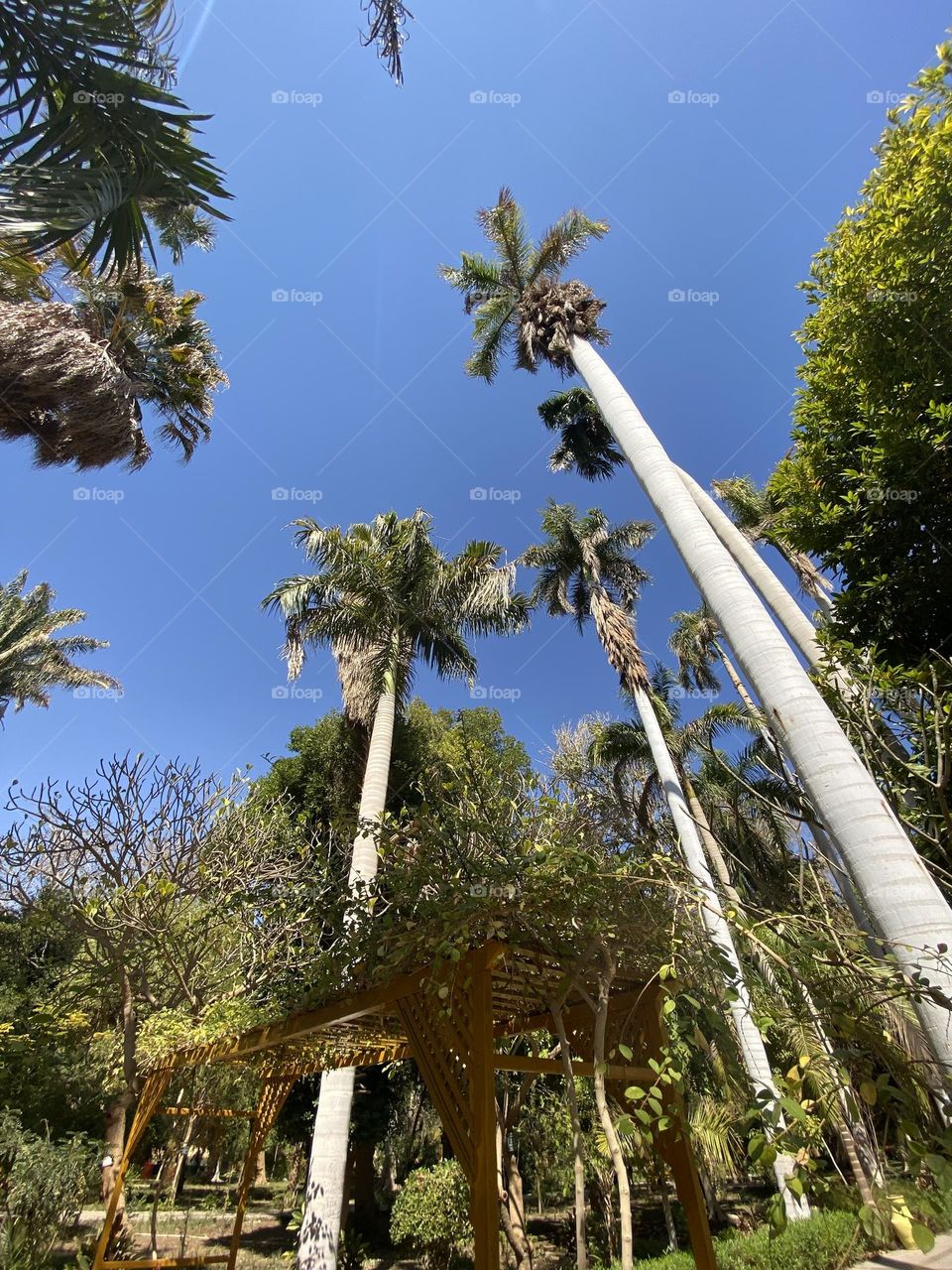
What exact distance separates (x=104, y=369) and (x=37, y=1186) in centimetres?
1230

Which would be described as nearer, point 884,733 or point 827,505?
point 884,733

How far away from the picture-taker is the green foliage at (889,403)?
5.93 metres

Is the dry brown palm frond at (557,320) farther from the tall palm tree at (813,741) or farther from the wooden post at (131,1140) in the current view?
the wooden post at (131,1140)

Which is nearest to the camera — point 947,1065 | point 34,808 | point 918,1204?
point 918,1204

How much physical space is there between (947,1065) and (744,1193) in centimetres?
2469

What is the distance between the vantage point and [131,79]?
562 centimetres

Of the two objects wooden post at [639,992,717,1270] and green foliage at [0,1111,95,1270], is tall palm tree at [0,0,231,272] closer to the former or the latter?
wooden post at [639,992,717,1270]

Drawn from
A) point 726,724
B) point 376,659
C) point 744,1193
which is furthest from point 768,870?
point 376,659

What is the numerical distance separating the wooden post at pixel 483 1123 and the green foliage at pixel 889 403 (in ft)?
16.7

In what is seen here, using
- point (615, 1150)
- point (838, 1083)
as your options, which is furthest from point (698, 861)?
point (838, 1083)

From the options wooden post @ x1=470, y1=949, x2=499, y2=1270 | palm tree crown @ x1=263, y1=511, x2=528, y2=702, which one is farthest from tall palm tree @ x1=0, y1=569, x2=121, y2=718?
wooden post @ x1=470, y1=949, x2=499, y2=1270

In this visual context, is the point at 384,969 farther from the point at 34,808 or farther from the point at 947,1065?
the point at 34,808

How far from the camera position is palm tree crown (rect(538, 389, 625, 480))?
59.0 ft

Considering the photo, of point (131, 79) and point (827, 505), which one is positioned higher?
point (131, 79)
